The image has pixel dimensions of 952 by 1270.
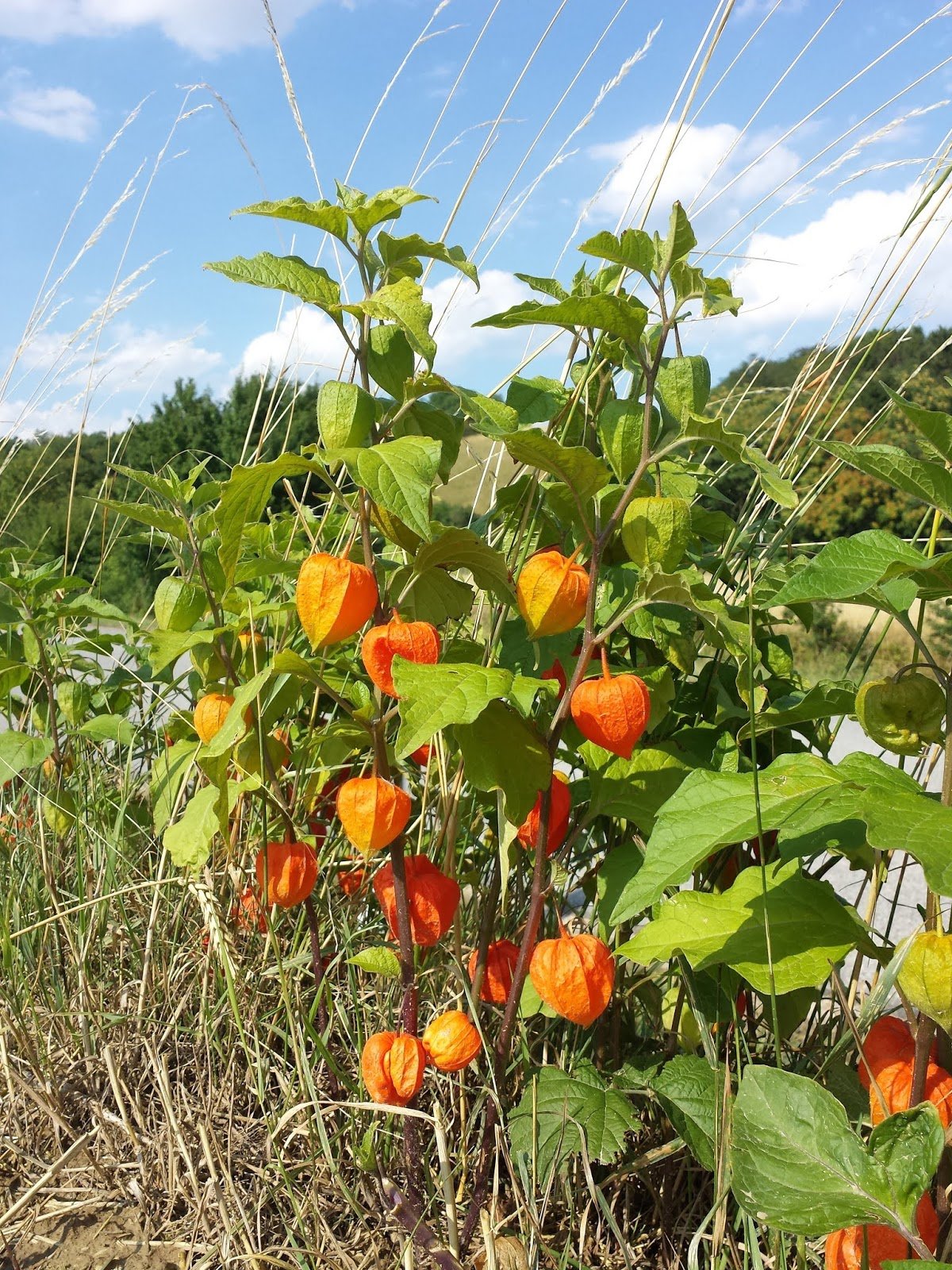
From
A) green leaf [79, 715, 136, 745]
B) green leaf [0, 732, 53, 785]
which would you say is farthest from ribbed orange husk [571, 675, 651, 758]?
green leaf [0, 732, 53, 785]

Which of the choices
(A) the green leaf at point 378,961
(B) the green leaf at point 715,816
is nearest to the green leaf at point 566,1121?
(A) the green leaf at point 378,961

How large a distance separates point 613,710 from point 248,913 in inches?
25.4

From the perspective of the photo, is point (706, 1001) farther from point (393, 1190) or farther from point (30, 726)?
point (30, 726)

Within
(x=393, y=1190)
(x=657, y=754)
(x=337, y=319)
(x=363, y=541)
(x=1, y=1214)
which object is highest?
(x=337, y=319)

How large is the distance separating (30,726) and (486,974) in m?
1.19

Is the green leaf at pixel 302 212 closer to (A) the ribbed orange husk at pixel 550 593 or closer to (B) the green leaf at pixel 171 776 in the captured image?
(A) the ribbed orange husk at pixel 550 593

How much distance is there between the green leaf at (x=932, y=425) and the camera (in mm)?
648

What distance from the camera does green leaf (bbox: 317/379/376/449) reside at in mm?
797

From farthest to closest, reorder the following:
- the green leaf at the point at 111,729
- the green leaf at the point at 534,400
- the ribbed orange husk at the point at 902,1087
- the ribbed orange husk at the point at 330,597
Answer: the green leaf at the point at 111,729 → the green leaf at the point at 534,400 → the ribbed orange husk at the point at 330,597 → the ribbed orange husk at the point at 902,1087

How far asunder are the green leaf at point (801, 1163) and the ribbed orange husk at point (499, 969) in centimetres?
36

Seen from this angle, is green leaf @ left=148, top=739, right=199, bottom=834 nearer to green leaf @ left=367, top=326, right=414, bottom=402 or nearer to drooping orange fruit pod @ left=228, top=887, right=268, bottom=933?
drooping orange fruit pod @ left=228, top=887, right=268, bottom=933

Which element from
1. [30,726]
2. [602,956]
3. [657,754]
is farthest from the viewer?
[30,726]

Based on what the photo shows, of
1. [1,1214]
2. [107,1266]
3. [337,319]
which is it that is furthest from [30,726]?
[337,319]

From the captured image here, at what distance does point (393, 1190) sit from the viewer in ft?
3.18
